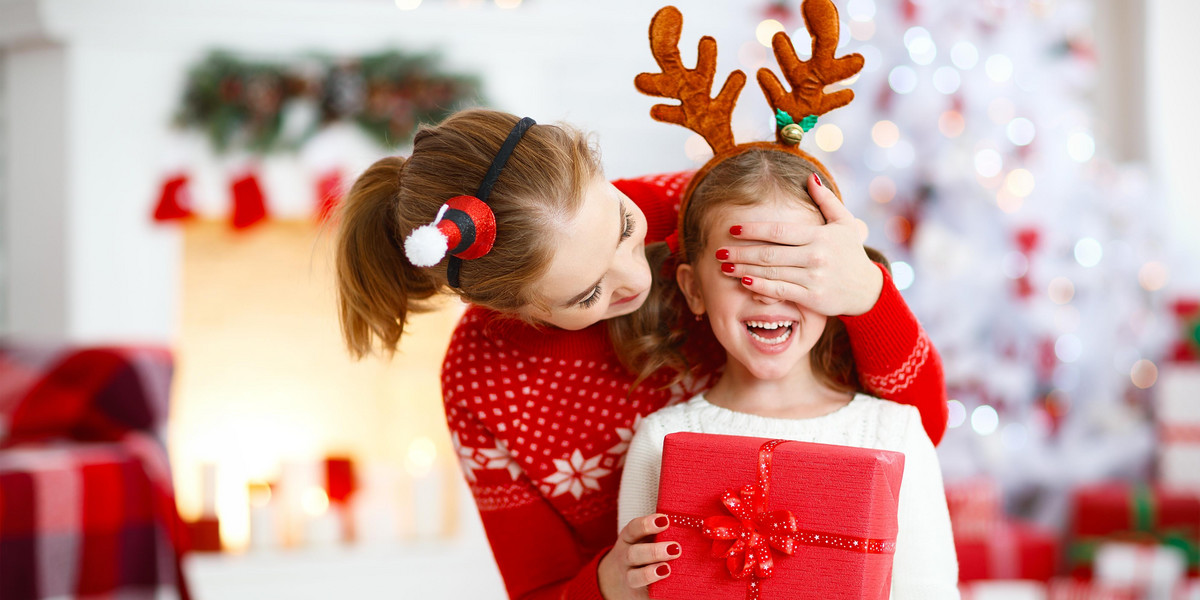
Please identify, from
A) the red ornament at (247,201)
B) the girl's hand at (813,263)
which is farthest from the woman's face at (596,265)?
the red ornament at (247,201)

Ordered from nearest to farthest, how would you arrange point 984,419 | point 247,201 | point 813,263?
point 813,263
point 247,201
point 984,419

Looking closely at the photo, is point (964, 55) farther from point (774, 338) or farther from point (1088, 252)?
point (774, 338)

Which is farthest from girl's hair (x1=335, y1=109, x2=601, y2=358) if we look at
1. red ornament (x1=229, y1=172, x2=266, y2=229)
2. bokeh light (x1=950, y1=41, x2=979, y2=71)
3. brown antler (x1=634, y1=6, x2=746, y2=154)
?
bokeh light (x1=950, y1=41, x2=979, y2=71)

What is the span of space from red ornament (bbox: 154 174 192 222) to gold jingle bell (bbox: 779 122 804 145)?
2.55 meters

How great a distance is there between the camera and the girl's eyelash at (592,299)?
1.12m

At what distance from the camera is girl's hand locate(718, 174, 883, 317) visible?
1.08 m

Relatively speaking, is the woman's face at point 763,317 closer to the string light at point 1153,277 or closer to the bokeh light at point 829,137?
the bokeh light at point 829,137

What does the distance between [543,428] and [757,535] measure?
41 cm

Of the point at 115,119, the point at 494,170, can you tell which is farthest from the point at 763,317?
the point at 115,119

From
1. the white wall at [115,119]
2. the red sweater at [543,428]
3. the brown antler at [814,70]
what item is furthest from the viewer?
the white wall at [115,119]

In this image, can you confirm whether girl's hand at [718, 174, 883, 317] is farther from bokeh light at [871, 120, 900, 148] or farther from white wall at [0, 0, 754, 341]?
white wall at [0, 0, 754, 341]

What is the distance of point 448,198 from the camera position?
43.2 inches

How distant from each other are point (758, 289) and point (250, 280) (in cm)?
269

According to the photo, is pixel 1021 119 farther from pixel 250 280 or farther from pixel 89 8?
pixel 89 8
